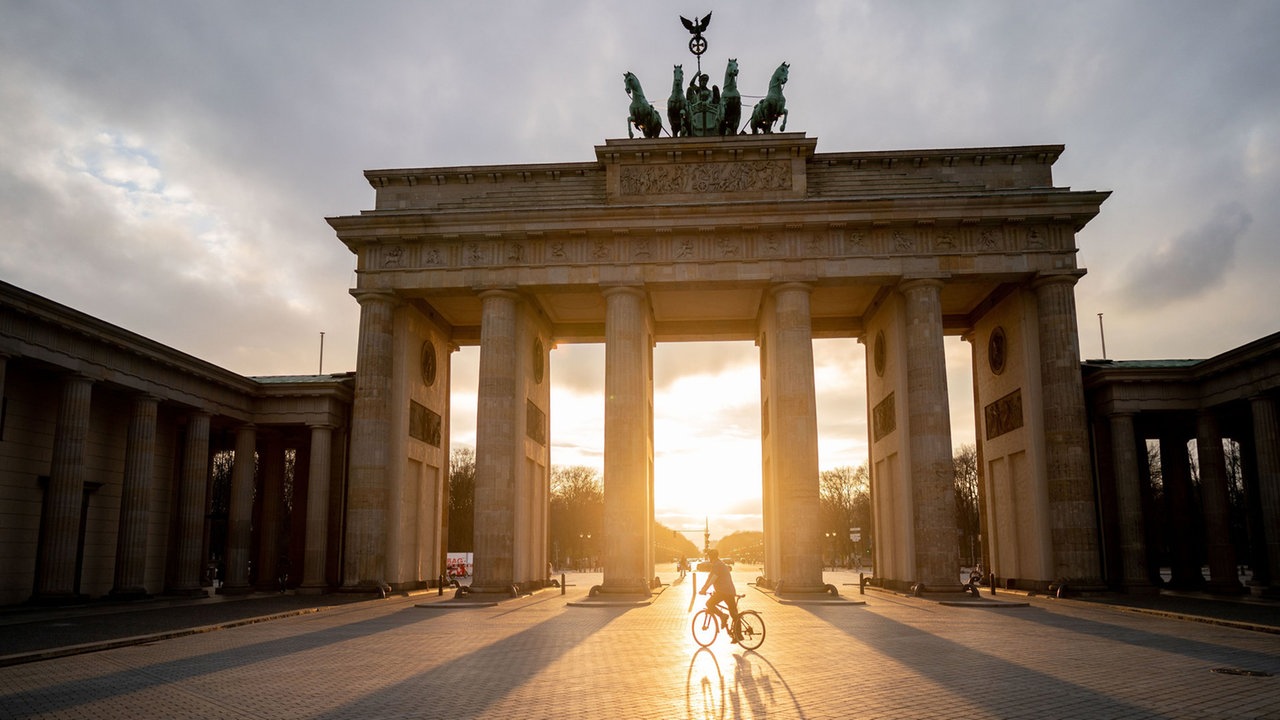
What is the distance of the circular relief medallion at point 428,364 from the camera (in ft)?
130

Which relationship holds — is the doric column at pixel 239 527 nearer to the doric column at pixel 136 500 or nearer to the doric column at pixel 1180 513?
the doric column at pixel 136 500

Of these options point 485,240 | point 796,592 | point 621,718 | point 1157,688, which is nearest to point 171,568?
point 485,240

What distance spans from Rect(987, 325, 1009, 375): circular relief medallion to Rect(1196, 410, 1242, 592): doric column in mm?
7381

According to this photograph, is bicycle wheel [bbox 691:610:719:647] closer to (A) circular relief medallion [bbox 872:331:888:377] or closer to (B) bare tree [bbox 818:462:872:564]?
(A) circular relief medallion [bbox 872:331:888:377]

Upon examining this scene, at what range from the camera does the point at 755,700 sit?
1114 cm

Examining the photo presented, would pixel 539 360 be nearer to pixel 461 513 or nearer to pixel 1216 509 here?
pixel 1216 509

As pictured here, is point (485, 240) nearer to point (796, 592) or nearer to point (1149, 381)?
point (796, 592)

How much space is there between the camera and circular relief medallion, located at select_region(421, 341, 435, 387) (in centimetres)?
3962

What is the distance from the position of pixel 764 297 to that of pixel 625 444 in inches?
369

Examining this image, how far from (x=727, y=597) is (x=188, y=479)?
25.6m

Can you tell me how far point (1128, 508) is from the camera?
1303 inches

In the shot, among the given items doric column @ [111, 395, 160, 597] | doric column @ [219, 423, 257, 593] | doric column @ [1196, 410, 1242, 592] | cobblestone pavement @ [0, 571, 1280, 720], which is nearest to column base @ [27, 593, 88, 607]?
doric column @ [111, 395, 160, 597]

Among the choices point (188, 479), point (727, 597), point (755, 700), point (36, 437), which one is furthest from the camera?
point (188, 479)

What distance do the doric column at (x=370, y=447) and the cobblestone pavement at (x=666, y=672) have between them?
36.7 ft
